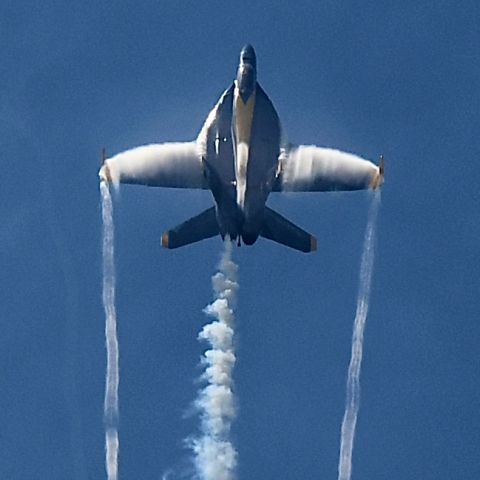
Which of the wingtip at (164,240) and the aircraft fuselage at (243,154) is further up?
the aircraft fuselage at (243,154)

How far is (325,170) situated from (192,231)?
8275 millimetres

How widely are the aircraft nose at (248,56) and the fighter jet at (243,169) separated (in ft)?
0.16

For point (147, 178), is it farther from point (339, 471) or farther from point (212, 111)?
point (339, 471)

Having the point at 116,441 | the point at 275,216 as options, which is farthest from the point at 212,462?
the point at 275,216

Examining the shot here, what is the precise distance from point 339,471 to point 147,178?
17.1 metres

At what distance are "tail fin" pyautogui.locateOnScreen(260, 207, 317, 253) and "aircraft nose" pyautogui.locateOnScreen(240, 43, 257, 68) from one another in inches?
361

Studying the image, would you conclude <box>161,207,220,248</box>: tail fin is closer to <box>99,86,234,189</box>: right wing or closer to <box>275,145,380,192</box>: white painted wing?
<box>99,86,234,189</box>: right wing

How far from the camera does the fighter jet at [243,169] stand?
106 metres

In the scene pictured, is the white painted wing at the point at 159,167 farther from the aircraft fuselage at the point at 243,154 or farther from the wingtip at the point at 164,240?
the wingtip at the point at 164,240

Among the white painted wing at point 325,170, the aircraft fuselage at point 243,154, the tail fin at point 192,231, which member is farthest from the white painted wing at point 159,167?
the white painted wing at point 325,170

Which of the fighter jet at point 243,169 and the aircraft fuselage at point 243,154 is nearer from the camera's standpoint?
the aircraft fuselage at point 243,154

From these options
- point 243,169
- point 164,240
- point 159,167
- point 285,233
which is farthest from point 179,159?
point 285,233

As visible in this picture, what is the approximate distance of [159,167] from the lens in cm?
11006

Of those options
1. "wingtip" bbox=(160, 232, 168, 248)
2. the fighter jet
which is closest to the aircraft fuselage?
the fighter jet
